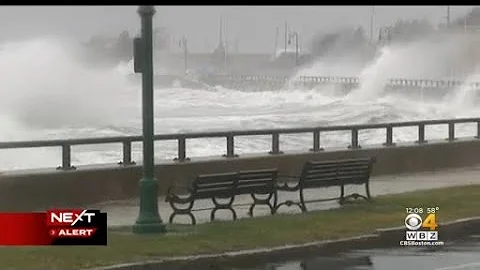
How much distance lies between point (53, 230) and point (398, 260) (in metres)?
3.82

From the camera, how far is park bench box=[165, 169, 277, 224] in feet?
47.1

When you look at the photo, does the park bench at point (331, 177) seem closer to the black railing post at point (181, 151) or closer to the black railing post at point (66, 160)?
the black railing post at point (181, 151)

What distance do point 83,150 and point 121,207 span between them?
15866 millimetres

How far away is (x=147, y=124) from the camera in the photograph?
41.5ft

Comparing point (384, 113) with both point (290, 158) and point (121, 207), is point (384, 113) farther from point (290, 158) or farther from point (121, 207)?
point (121, 207)

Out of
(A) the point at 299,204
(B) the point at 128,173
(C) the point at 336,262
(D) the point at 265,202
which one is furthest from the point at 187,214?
(C) the point at 336,262

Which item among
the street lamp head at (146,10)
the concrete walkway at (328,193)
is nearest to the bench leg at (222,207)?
the concrete walkway at (328,193)

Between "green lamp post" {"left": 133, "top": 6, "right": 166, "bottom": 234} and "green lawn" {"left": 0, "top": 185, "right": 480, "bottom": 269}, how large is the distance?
25 centimetres

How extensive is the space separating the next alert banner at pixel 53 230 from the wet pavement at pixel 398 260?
5.79 ft

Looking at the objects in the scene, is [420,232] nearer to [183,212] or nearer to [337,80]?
[183,212]
